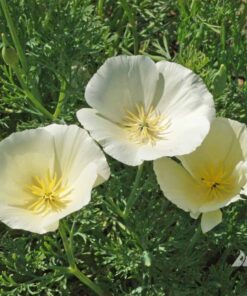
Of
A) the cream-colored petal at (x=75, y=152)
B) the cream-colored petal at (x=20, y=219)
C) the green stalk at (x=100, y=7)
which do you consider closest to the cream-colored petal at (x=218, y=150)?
the cream-colored petal at (x=75, y=152)

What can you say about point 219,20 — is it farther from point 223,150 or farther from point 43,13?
point 223,150

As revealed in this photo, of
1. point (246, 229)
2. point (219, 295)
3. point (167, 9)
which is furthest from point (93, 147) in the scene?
point (167, 9)

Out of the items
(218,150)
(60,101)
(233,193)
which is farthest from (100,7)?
(233,193)

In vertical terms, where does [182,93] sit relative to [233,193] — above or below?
above

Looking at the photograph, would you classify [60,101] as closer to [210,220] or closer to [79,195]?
[79,195]

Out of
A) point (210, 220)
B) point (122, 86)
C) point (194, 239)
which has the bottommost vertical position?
point (194, 239)

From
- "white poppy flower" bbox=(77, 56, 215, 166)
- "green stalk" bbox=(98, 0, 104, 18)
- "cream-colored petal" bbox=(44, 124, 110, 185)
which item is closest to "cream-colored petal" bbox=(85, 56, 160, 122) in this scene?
"white poppy flower" bbox=(77, 56, 215, 166)

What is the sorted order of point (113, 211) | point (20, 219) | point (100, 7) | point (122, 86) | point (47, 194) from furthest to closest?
point (100, 7)
point (113, 211)
point (122, 86)
point (47, 194)
point (20, 219)
